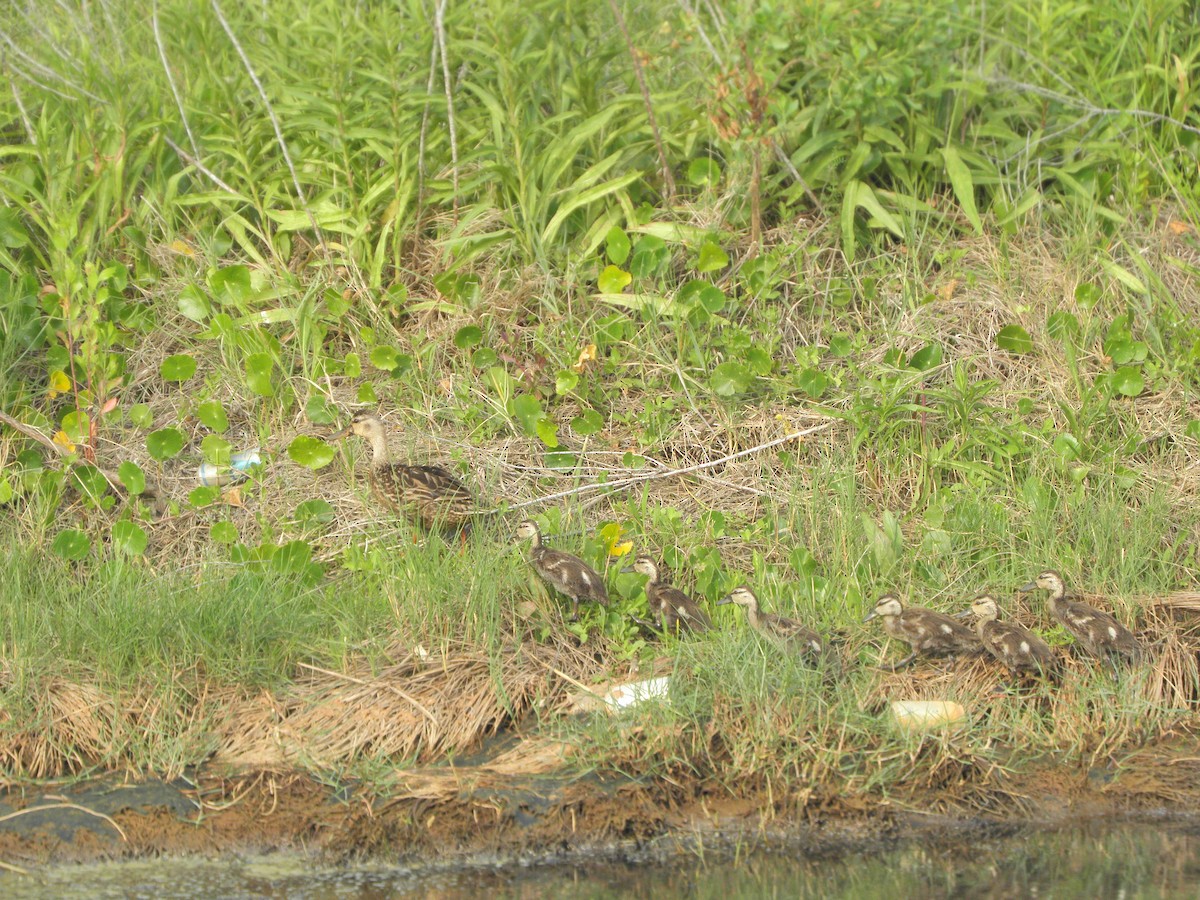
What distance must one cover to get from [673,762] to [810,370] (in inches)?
109

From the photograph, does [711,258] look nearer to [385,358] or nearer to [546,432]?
[546,432]

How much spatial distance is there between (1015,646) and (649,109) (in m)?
3.74

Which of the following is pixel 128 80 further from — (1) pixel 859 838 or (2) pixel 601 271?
(1) pixel 859 838

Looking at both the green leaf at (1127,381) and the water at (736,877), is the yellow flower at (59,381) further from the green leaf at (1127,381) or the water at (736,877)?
the green leaf at (1127,381)

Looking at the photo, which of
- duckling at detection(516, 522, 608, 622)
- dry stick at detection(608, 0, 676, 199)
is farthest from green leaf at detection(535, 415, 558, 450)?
dry stick at detection(608, 0, 676, 199)

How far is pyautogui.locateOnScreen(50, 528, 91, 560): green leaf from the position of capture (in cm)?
671

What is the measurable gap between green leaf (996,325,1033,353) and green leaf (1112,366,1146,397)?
1.63 feet

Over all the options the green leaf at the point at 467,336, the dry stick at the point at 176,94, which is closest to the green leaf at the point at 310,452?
Result: the green leaf at the point at 467,336

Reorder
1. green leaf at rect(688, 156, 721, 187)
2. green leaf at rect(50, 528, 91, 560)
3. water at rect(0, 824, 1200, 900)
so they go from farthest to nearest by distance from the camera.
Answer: green leaf at rect(688, 156, 721, 187), green leaf at rect(50, 528, 91, 560), water at rect(0, 824, 1200, 900)

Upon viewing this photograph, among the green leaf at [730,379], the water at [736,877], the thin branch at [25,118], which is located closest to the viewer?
the water at [736,877]

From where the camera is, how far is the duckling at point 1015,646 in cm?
579

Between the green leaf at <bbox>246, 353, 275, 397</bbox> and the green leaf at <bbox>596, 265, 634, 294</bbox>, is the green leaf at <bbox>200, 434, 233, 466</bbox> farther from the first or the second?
the green leaf at <bbox>596, 265, 634, 294</bbox>

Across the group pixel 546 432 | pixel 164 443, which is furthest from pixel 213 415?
pixel 546 432

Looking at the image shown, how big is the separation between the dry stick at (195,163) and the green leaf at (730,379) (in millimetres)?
2893
